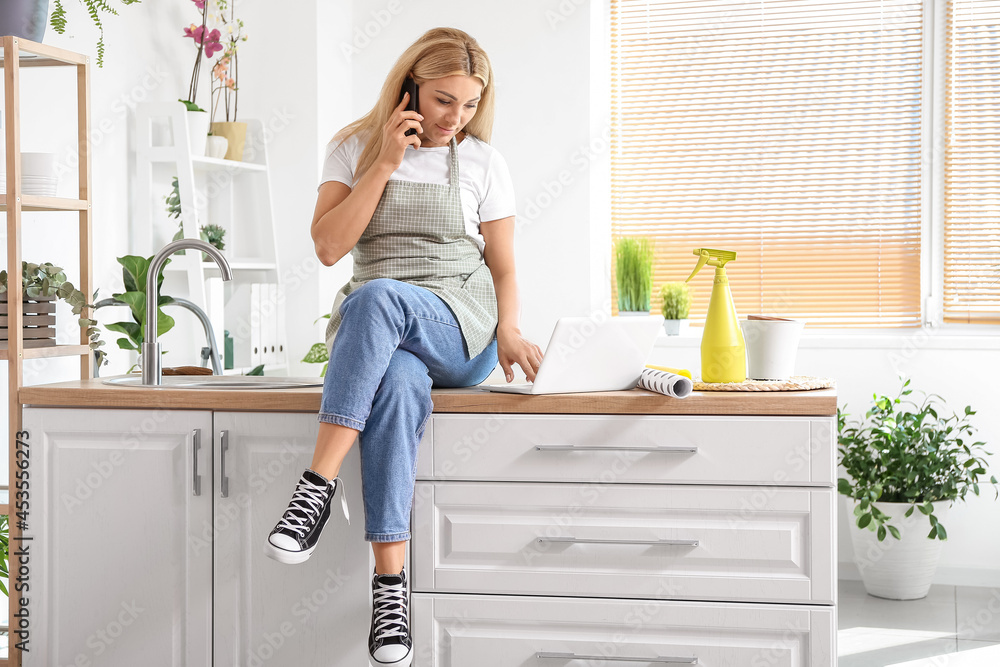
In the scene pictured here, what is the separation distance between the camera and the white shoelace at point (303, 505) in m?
1.51

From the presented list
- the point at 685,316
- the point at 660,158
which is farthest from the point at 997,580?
the point at 660,158

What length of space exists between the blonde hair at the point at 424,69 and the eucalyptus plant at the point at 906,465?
5.86 feet

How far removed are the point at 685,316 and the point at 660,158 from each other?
57cm

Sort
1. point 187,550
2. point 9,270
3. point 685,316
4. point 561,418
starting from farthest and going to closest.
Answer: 1. point 685,316
2. point 9,270
3. point 187,550
4. point 561,418

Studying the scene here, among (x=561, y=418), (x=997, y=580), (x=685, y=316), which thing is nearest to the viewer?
(x=561, y=418)

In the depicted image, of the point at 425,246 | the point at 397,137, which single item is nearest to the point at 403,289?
the point at 425,246

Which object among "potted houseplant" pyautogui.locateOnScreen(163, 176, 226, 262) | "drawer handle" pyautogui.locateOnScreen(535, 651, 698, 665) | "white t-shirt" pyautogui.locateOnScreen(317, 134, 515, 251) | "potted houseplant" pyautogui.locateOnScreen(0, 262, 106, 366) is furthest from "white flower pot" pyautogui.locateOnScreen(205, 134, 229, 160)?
"drawer handle" pyautogui.locateOnScreen(535, 651, 698, 665)

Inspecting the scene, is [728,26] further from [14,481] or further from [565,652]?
[14,481]

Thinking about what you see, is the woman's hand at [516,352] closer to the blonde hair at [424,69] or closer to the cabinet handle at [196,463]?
the blonde hair at [424,69]

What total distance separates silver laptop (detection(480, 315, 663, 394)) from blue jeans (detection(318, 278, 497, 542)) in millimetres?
187

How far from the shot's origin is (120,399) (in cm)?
178

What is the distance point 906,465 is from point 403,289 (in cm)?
191

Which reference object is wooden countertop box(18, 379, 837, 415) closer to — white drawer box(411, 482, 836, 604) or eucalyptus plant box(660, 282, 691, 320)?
white drawer box(411, 482, 836, 604)

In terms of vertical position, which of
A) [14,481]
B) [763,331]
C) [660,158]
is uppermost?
[660,158]
